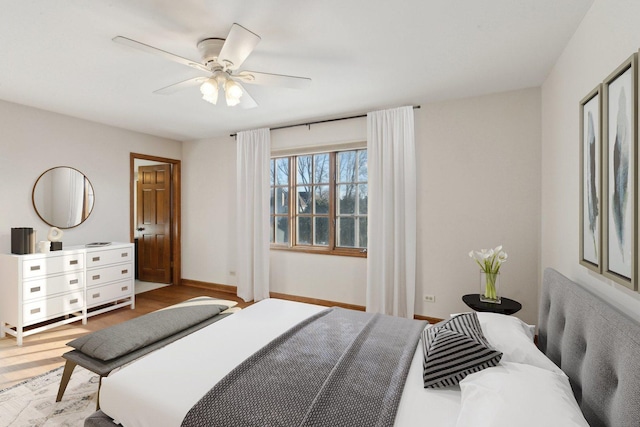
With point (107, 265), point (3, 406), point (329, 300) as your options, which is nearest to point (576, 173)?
point (329, 300)

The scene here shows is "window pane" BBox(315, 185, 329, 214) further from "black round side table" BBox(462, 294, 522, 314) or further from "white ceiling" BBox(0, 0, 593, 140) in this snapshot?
"black round side table" BBox(462, 294, 522, 314)

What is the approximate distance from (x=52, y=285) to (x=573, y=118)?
4.82 metres

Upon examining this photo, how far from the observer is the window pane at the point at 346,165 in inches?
155

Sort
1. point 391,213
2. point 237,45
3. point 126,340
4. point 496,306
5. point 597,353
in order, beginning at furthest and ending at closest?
point 391,213
point 496,306
point 126,340
point 237,45
point 597,353

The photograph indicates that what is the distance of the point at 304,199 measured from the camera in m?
4.28

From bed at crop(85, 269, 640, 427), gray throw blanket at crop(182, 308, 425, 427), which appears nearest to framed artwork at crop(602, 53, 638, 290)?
bed at crop(85, 269, 640, 427)

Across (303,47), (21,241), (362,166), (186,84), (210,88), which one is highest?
(303,47)

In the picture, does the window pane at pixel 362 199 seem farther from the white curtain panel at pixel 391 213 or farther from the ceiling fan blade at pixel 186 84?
the ceiling fan blade at pixel 186 84

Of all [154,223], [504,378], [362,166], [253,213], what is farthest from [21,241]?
[504,378]

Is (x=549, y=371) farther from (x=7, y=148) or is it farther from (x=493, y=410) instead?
(x=7, y=148)

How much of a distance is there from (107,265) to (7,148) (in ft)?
5.16

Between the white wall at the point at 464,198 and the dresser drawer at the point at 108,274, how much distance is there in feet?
7.45

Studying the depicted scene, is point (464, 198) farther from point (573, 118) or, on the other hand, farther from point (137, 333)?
point (137, 333)

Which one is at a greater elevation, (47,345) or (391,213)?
(391,213)
